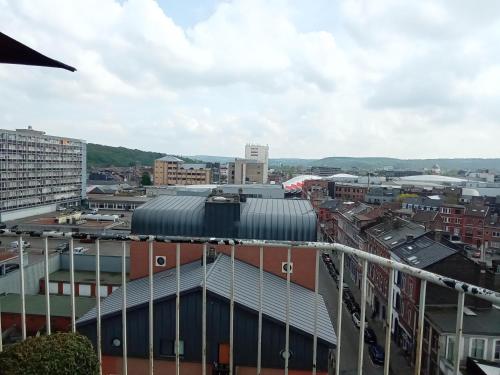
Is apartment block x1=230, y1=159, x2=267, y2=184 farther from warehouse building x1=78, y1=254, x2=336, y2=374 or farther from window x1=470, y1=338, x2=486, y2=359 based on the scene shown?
warehouse building x1=78, y1=254, x2=336, y2=374

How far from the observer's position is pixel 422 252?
66.5ft

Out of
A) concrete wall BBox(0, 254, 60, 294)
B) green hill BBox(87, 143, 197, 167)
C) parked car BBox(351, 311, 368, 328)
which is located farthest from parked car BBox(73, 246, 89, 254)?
green hill BBox(87, 143, 197, 167)

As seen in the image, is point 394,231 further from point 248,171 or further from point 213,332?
point 248,171

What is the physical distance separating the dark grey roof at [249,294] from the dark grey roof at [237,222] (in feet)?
6.70

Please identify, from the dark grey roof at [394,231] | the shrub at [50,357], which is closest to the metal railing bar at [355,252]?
the shrub at [50,357]

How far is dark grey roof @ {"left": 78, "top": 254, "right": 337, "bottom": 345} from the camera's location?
24.6 feet

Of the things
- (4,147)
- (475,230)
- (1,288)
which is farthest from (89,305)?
(4,147)

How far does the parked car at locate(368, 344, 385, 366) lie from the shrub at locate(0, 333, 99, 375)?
17496mm

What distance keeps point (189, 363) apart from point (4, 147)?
165 ft

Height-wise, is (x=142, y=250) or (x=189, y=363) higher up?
(x=142, y=250)

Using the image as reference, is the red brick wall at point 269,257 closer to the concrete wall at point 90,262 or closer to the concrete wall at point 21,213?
the concrete wall at point 90,262

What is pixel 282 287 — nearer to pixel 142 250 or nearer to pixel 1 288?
pixel 142 250

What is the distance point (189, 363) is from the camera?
26.4 feet

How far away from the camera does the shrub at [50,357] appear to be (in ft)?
7.34
